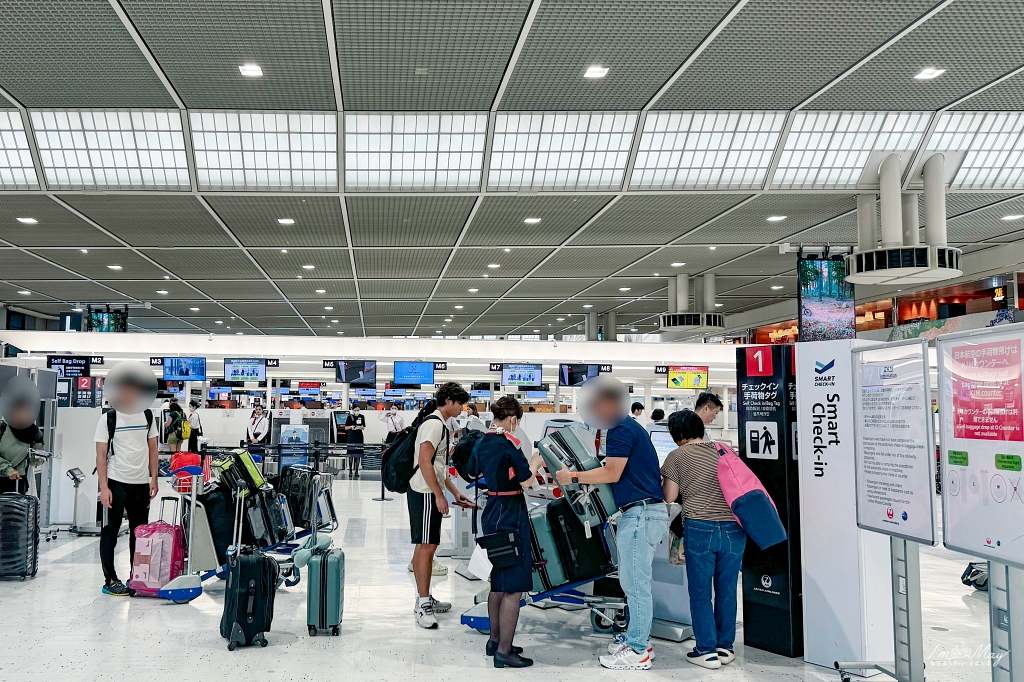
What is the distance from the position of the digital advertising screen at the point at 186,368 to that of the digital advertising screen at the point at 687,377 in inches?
420

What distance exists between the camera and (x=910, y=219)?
10.5 metres

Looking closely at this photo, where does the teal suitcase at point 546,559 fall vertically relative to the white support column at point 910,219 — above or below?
below

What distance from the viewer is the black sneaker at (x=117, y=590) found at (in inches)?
255

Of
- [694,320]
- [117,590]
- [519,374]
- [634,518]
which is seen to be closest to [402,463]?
[634,518]

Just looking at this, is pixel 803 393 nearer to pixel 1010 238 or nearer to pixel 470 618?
pixel 470 618

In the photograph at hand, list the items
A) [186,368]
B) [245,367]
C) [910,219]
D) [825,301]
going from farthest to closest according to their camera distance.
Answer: [245,367], [186,368], [825,301], [910,219]

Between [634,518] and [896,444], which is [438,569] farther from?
[896,444]

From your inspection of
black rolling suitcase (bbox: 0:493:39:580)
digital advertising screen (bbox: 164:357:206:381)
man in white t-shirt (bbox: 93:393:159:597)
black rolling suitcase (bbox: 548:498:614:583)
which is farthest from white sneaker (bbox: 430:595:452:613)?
digital advertising screen (bbox: 164:357:206:381)

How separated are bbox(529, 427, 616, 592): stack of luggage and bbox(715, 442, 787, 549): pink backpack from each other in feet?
2.98

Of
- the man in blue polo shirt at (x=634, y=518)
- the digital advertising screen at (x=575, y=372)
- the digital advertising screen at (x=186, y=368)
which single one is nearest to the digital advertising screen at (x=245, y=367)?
the digital advertising screen at (x=186, y=368)

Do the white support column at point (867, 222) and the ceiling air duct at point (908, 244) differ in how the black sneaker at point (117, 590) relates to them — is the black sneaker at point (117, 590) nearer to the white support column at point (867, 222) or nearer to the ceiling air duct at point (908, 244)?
the ceiling air duct at point (908, 244)

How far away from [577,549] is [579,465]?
613mm

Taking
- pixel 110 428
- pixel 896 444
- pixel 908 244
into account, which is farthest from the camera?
pixel 908 244

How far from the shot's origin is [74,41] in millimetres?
6887
